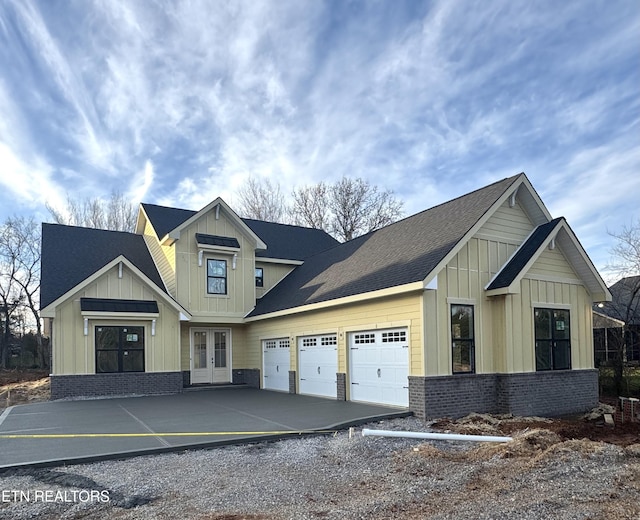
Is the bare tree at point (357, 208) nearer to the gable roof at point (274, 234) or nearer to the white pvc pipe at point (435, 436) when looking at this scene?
the gable roof at point (274, 234)

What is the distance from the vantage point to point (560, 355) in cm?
1463

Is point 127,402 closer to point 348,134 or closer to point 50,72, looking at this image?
point 50,72

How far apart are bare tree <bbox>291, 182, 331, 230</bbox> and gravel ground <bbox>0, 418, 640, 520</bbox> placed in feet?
108

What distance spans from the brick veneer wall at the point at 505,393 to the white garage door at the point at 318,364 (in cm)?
361

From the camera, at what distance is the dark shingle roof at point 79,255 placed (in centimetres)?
1866

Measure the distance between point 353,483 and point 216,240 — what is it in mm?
14713

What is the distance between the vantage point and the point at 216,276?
819 inches

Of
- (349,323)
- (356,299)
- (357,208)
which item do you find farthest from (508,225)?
(357,208)

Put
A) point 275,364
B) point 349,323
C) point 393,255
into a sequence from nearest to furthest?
point 349,323 < point 393,255 < point 275,364

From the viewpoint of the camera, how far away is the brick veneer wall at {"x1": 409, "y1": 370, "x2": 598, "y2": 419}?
12.1 m

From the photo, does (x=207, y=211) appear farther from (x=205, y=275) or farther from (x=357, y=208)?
(x=357, y=208)

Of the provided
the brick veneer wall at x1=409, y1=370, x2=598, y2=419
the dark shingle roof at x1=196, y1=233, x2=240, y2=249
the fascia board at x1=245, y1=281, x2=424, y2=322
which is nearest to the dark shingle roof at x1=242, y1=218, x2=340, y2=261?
the dark shingle roof at x1=196, y1=233, x2=240, y2=249

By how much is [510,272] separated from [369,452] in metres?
6.84

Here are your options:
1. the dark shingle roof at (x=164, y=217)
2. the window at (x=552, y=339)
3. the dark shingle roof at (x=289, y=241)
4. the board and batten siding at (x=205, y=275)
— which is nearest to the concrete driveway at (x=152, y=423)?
the board and batten siding at (x=205, y=275)
